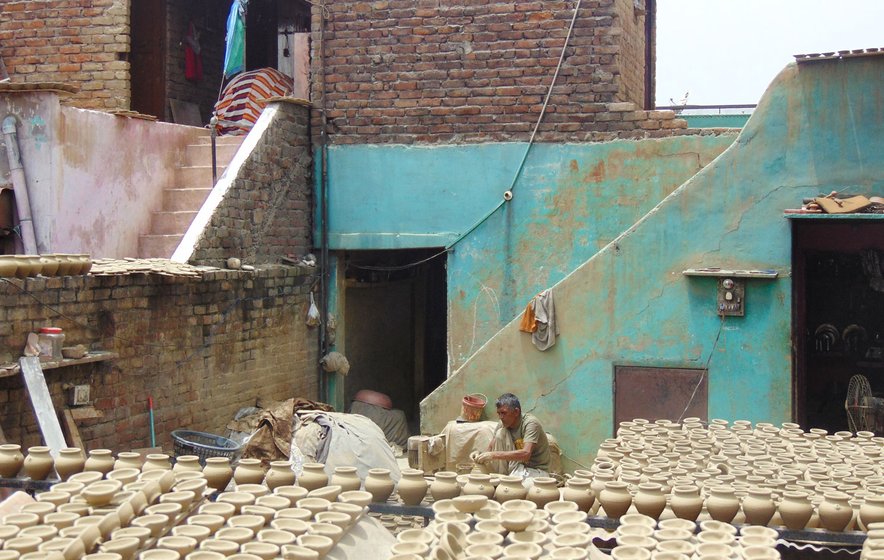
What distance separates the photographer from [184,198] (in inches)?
455

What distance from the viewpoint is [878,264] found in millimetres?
10180

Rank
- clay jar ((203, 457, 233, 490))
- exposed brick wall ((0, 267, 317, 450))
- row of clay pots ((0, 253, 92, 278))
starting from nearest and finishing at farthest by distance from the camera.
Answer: clay jar ((203, 457, 233, 490))
row of clay pots ((0, 253, 92, 278))
exposed brick wall ((0, 267, 317, 450))

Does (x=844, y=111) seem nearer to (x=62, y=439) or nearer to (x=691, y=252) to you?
(x=691, y=252)

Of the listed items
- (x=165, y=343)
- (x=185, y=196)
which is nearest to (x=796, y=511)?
(x=165, y=343)

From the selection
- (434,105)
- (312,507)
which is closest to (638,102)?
(434,105)

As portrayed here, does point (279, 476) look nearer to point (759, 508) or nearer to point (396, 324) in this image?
point (759, 508)

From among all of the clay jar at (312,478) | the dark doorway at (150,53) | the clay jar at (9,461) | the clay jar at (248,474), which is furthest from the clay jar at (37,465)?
the dark doorway at (150,53)

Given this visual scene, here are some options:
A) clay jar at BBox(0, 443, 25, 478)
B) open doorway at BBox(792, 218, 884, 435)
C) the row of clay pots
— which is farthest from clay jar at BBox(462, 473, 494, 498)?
open doorway at BBox(792, 218, 884, 435)

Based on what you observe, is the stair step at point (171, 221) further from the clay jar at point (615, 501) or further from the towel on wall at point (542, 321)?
the clay jar at point (615, 501)

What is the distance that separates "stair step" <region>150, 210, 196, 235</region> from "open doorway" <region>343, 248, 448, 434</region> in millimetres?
2238

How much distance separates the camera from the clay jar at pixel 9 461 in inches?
231

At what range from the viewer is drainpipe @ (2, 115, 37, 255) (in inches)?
386

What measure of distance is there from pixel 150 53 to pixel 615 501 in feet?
36.3

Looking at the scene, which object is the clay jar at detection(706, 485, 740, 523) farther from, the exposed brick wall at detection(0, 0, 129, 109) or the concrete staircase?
the exposed brick wall at detection(0, 0, 129, 109)
